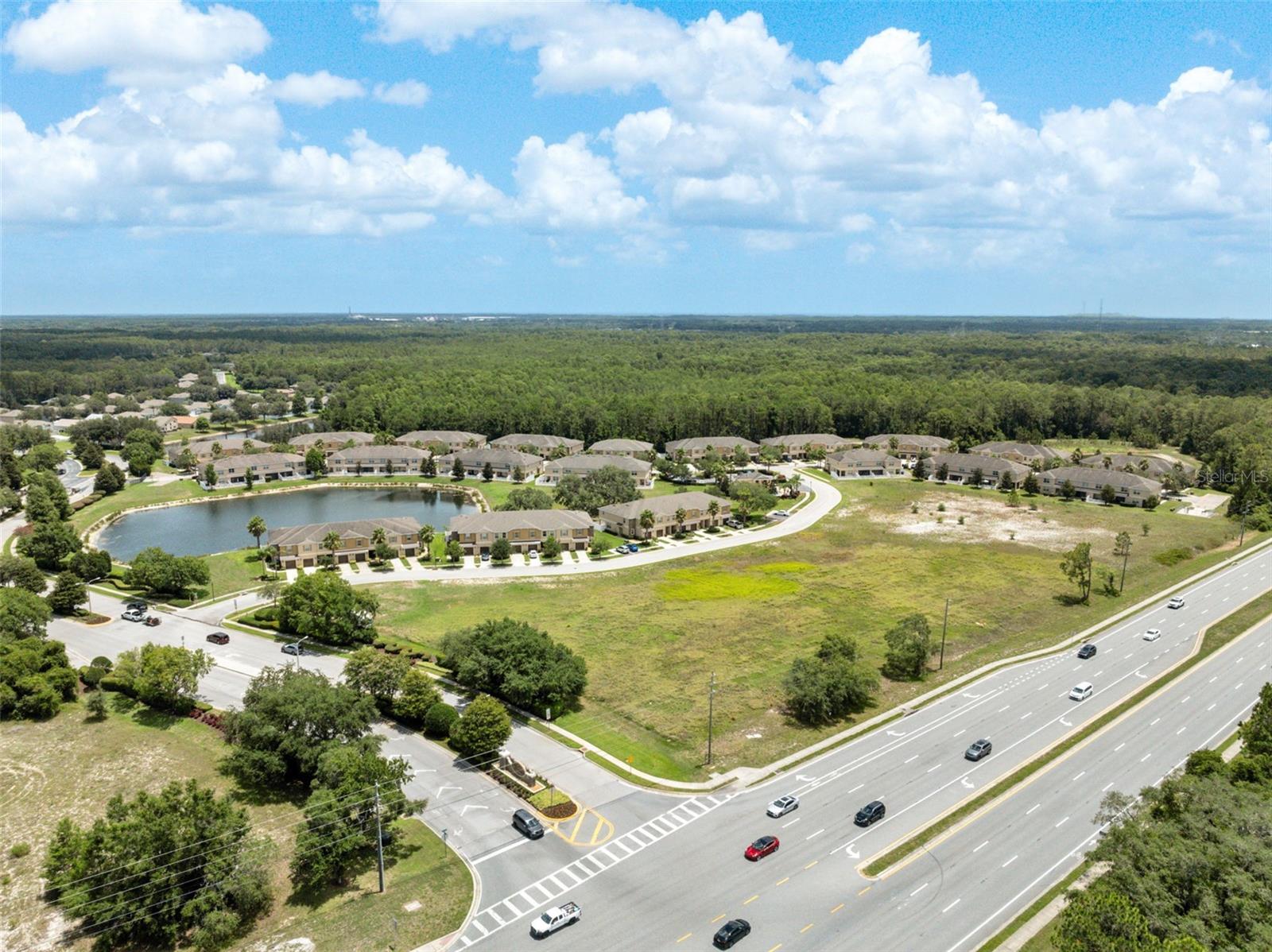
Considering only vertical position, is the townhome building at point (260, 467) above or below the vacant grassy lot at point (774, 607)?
above

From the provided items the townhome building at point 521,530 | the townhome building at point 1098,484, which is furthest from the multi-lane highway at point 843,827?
the townhome building at point 1098,484

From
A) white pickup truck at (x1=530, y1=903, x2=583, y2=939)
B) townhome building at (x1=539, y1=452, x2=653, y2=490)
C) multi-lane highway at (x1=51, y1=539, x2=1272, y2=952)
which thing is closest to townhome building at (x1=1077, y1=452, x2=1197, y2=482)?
townhome building at (x1=539, y1=452, x2=653, y2=490)

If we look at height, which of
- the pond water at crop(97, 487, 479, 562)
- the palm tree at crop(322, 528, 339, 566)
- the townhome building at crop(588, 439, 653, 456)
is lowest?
the pond water at crop(97, 487, 479, 562)

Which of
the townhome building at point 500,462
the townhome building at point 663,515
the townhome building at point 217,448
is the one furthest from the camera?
the townhome building at point 217,448

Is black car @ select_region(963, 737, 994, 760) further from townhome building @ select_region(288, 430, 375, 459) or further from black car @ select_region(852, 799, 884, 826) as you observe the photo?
townhome building @ select_region(288, 430, 375, 459)

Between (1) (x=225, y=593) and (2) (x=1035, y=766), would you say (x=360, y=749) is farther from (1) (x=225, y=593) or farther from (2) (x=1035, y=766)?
(1) (x=225, y=593)

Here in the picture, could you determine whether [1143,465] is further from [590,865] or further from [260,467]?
[260,467]

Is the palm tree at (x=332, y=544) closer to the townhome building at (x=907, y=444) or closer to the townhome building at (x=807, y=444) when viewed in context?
the townhome building at (x=807, y=444)
